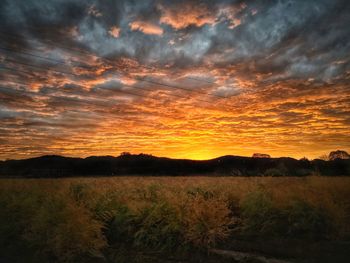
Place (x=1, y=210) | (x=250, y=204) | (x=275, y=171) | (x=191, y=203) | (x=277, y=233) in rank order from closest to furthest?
1. (x=191, y=203)
2. (x=277, y=233)
3. (x=250, y=204)
4. (x=1, y=210)
5. (x=275, y=171)

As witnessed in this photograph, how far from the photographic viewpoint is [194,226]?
11.7 metres

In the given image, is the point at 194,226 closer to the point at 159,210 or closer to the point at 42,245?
the point at 159,210

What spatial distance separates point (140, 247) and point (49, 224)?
3.25 meters

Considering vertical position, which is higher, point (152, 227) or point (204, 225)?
point (204, 225)

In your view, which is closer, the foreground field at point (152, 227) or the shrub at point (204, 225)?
the foreground field at point (152, 227)

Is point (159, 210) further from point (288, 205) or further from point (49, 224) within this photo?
point (288, 205)

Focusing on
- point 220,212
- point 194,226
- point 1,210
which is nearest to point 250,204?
point 220,212

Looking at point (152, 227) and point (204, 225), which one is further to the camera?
point (152, 227)

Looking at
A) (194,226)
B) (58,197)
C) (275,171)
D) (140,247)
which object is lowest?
(140,247)

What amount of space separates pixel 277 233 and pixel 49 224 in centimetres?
867

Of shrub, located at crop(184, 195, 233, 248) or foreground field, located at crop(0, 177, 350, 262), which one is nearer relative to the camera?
foreground field, located at crop(0, 177, 350, 262)

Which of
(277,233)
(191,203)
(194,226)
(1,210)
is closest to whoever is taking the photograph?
(194,226)

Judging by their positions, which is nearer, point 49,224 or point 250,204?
point 49,224

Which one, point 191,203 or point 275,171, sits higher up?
point 275,171
